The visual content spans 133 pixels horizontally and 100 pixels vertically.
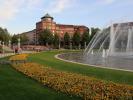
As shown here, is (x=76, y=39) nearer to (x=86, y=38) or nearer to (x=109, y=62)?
(x=86, y=38)

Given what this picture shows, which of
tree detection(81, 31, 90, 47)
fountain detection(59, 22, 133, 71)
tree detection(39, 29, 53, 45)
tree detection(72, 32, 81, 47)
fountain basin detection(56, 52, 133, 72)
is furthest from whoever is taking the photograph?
tree detection(39, 29, 53, 45)

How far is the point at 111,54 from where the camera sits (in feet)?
110

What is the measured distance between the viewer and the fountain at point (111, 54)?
19891mm

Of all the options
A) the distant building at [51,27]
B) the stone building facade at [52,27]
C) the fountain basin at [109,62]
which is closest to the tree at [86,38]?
the distant building at [51,27]

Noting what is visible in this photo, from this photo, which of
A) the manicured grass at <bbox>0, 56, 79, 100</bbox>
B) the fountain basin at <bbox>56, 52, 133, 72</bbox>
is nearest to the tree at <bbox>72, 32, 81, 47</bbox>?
the fountain basin at <bbox>56, 52, 133, 72</bbox>

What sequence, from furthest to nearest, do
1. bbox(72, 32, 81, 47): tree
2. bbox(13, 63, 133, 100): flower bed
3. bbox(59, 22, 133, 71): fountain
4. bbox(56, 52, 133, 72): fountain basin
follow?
bbox(72, 32, 81, 47): tree
bbox(59, 22, 133, 71): fountain
bbox(56, 52, 133, 72): fountain basin
bbox(13, 63, 133, 100): flower bed

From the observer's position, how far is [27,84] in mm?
11008

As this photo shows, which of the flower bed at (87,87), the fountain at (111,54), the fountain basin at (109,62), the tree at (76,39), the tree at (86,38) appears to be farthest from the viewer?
the tree at (76,39)

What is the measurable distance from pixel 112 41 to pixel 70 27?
8531 cm

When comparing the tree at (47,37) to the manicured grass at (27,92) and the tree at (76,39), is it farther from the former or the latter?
the manicured grass at (27,92)

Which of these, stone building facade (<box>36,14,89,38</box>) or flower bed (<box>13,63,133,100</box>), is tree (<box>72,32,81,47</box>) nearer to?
stone building facade (<box>36,14,89,38</box>)

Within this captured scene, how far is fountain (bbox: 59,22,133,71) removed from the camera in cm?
1989

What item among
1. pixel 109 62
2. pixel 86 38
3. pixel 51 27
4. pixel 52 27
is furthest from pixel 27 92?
pixel 52 27

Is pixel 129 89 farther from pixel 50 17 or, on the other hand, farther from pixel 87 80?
pixel 50 17
